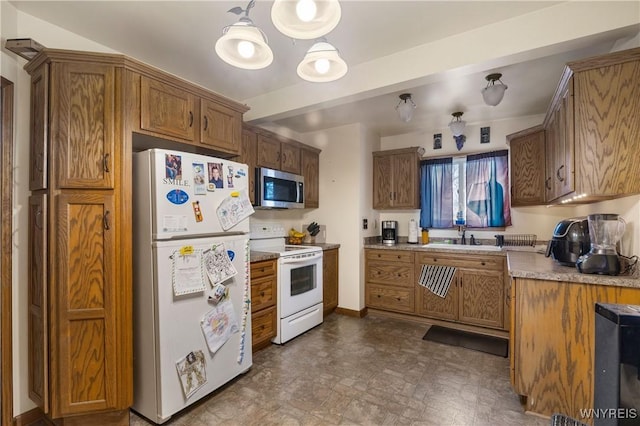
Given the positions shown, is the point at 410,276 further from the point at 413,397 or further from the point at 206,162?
the point at 206,162

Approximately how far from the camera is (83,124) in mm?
1738

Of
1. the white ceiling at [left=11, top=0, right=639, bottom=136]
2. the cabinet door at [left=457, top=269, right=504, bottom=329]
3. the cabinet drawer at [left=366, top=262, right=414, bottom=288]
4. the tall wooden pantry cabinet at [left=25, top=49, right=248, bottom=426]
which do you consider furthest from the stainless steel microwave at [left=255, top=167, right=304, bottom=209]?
the cabinet door at [left=457, top=269, right=504, bottom=329]

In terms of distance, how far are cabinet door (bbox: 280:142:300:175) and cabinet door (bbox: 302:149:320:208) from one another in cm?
13

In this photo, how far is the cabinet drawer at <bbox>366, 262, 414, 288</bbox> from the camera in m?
3.65

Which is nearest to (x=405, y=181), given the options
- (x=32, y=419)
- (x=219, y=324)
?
(x=219, y=324)

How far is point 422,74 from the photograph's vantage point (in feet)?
7.03

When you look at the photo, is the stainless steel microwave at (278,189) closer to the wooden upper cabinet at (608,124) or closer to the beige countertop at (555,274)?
the beige countertop at (555,274)

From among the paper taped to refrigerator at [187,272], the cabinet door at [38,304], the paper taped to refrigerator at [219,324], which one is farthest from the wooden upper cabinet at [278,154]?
the cabinet door at [38,304]

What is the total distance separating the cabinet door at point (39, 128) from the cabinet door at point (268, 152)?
1740mm

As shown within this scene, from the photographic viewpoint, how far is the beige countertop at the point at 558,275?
1.63m

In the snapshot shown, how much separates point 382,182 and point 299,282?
74.7 inches

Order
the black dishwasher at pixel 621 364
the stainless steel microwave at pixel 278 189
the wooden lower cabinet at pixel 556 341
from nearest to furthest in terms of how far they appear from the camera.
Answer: the black dishwasher at pixel 621 364 < the wooden lower cabinet at pixel 556 341 < the stainless steel microwave at pixel 278 189

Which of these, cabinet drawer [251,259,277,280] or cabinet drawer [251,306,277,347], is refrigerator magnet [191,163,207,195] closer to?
cabinet drawer [251,259,277,280]

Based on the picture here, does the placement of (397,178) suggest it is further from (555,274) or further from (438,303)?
(555,274)
